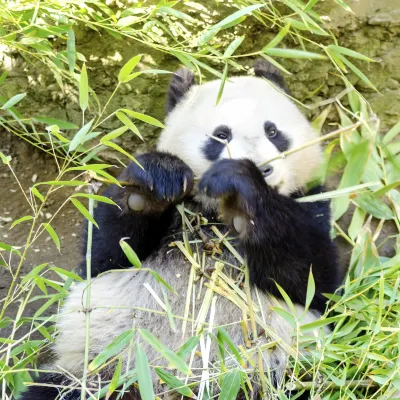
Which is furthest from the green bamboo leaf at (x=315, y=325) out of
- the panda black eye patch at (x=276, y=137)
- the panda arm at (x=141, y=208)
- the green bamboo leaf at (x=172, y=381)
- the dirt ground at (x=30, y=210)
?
the dirt ground at (x=30, y=210)

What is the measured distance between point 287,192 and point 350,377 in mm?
842

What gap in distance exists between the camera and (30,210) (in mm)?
3906

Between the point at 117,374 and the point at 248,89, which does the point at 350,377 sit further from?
the point at 248,89

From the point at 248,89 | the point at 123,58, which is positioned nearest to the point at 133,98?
the point at 123,58

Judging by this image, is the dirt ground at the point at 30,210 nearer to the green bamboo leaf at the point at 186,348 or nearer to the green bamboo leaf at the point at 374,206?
the green bamboo leaf at the point at 374,206

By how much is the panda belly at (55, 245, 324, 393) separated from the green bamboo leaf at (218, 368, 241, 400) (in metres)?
0.32

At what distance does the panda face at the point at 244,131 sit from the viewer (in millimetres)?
2600

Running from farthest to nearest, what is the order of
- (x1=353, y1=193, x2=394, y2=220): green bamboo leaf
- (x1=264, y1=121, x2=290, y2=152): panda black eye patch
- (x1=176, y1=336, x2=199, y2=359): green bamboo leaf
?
(x1=353, y1=193, x2=394, y2=220): green bamboo leaf, (x1=264, y1=121, x2=290, y2=152): panda black eye patch, (x1=176, y1=336, x2=199, y2=359): green bamboo leaf

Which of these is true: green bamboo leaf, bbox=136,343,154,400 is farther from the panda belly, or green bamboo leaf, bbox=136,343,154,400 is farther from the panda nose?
the panda nose

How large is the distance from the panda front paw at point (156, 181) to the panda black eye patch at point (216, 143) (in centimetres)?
26

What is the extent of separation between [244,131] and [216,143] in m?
0.14

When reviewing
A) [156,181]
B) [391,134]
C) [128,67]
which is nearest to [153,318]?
[156,181]

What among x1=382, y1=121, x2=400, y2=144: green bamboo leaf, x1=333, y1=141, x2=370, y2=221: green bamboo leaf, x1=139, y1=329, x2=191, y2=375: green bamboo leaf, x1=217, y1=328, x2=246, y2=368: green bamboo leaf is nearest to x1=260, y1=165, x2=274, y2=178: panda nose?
x1=333, y1=141, x2=370, y2=221: green bamboo leaf

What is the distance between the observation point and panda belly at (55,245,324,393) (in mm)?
2461
